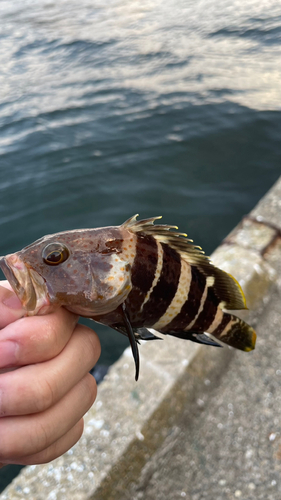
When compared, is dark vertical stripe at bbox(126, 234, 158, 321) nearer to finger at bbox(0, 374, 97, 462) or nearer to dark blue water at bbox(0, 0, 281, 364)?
finger at bbox(0, 374, 97, 462)

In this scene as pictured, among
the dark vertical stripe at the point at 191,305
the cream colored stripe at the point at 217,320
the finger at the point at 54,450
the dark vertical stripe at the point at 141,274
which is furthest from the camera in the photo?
the cream colored stripe at the point at 217,320

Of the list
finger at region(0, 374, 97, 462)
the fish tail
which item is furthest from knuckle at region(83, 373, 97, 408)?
the fish tail

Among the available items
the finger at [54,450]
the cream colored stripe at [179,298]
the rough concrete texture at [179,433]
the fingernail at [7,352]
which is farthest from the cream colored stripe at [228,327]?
the rough concrete texture at [179,433]

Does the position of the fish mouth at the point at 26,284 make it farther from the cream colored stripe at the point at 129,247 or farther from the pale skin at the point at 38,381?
the cream colored stripe at the point at 129,247

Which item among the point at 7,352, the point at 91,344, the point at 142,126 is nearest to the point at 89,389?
the point at 91,344

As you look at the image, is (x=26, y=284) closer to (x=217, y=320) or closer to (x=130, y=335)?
(x=130, y=335)

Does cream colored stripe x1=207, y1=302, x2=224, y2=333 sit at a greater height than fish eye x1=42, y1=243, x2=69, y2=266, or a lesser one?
lesser

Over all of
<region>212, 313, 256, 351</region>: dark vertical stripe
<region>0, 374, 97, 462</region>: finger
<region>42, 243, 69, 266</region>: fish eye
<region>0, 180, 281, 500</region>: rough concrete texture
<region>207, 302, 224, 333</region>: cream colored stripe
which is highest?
<region>42, 243, 69, 266</region>: fish eye
